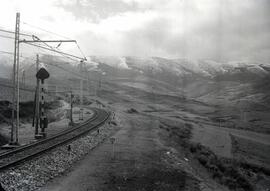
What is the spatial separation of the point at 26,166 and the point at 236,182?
14.6 m

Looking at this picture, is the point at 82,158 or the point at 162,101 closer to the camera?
the point at 82,158

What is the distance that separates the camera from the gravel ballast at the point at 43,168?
14047mm

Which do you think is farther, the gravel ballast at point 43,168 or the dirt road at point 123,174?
→ the dirt road at point 123,174

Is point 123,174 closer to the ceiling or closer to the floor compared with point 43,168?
closer to the floor

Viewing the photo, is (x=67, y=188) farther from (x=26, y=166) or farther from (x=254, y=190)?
(x=254, y=190)

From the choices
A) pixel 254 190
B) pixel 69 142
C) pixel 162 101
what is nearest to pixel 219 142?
pixel 254 190

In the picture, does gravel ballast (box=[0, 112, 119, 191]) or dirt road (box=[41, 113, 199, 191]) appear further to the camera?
dirt road (box=[41, 113, 199, 191])

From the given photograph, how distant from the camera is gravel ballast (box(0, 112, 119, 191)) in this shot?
14.0m

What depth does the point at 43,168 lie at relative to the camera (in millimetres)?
16594

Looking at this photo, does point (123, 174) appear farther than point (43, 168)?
Yes

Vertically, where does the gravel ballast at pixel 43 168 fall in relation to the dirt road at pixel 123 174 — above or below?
above

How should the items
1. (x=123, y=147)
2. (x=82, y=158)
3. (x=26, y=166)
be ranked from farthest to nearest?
(x=123, y=147) → (x=82, y=158) → (x=26, y=166)

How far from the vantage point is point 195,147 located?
103 ft

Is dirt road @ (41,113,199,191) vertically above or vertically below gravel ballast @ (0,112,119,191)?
below
